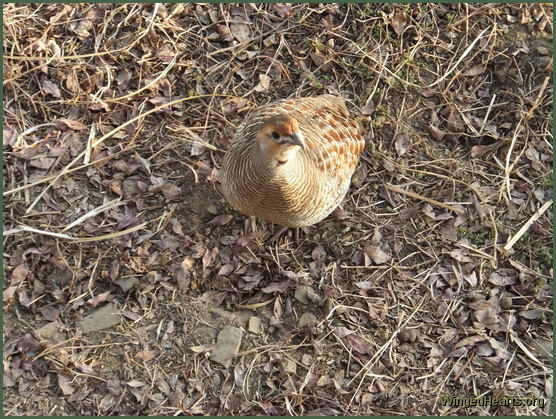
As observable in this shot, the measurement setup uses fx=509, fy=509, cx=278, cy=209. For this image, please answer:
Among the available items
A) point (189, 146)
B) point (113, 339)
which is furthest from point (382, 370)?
point (189, 146)

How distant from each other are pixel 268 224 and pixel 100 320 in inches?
50.0

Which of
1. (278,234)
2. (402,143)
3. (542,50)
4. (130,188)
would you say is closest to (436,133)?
(402,143)

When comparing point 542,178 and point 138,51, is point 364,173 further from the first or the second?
point 138,51

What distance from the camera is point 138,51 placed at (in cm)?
385

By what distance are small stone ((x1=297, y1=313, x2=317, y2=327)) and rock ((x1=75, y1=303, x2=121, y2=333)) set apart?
1171mm

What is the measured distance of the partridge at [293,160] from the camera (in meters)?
2.56

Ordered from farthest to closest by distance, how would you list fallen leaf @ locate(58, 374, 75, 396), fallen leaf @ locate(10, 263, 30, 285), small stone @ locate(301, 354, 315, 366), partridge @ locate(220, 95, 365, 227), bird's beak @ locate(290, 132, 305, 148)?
fallen leaf @ locate(10, 263, 30, 285)
small stone @ locate(301, 354, 315, 366)
fallen leaf @ locate(58, 374, 75, 396)
partridge @ locate(220, 95, 365, 227)
bird's beak @ locate(290, 132, 305, 148)

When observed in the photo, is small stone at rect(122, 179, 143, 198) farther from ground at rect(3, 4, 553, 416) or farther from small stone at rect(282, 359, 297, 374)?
small stone at rect(282, 359, 297, 374)

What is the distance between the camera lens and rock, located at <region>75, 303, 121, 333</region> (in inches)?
128

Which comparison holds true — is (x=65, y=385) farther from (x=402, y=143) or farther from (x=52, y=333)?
(x=402, y=143)

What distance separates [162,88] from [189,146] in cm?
50

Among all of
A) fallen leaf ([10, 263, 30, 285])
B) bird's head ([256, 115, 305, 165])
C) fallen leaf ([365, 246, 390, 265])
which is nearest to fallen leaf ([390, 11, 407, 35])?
fallen leaf ([365, 246, 390, 265])

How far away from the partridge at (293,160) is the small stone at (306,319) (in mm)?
643

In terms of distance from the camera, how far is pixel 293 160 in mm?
2674
